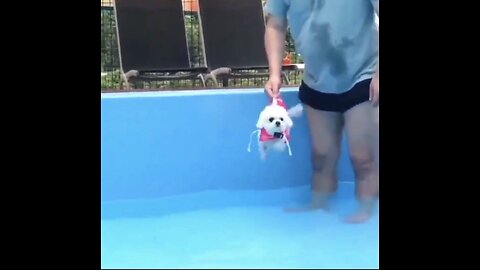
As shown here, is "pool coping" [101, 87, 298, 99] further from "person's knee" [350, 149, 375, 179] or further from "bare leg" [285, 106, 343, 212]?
"person's knee" [350, 149, 375, 179]

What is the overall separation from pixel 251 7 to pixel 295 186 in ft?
5.28

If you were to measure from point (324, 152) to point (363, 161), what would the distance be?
0.65 ft

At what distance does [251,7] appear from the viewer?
4406 mm

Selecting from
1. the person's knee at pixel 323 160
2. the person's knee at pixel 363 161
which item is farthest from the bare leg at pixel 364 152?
the person's knee at pixel 323 160

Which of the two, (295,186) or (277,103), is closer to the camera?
(277,103)

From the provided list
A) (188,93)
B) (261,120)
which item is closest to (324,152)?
(261,120)

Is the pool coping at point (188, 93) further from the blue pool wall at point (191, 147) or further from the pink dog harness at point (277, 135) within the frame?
the pink dog harness at point (277, 135)

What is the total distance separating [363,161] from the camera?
9.62ft

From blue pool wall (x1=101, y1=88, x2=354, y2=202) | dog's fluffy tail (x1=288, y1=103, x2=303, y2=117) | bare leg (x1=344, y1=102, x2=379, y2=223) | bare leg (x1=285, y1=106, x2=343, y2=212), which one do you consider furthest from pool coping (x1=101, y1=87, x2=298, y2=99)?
bare leg (x1=344, y1=102, x2=379, y2=223)

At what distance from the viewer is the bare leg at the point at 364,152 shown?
9.32 feet

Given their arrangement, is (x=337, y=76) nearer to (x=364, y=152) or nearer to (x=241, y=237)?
(x=364, y=152)

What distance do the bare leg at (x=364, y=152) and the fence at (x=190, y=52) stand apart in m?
0.79
